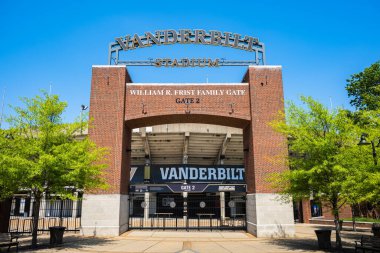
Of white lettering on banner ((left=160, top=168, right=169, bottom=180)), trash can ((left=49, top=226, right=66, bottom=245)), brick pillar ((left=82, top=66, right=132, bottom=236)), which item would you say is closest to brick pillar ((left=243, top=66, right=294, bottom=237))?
white lettering on banner ((left=160, top=168, right=169, bottom=180))

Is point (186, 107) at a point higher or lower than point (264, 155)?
higher

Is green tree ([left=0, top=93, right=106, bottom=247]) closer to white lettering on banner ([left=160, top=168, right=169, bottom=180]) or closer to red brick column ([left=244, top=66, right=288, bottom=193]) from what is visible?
white lettering on banner ([left=160, top=168, right=169, bottom=180])

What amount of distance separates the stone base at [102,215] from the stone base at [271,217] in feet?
29.3

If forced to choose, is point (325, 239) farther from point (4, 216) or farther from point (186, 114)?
point (4, 216)

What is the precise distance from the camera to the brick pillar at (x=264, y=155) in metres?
19.0

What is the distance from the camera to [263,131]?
66.5 ft

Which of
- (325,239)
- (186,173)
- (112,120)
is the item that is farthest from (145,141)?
(325,239)

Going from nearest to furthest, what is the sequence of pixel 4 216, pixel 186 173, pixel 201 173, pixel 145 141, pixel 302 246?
pixel 302 246
pixel 4 216
pixel 186 173
pixel 201 173
pixel 145 141

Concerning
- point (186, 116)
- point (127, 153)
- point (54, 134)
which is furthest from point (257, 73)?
point (54, 134)

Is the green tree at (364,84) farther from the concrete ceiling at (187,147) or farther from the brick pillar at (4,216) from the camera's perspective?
the brick pillar at (4,216)

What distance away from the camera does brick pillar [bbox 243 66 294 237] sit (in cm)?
1902

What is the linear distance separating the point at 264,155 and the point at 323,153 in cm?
616

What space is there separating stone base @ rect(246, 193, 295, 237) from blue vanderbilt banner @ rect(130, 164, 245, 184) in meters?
4.50

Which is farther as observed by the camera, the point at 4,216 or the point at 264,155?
the point at 264,155
